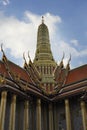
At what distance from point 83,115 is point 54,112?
3844 mm

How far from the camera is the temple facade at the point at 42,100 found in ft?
58.0

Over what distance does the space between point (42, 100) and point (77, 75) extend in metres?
5.40

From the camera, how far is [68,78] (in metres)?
25.0

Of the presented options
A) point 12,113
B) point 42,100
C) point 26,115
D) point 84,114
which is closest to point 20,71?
point 42,100

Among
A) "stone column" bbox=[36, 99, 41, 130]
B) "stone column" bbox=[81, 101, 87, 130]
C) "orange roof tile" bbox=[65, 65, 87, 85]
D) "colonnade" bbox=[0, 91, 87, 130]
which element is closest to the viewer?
"colonnade" bbox=[0, 91, 87, 130]

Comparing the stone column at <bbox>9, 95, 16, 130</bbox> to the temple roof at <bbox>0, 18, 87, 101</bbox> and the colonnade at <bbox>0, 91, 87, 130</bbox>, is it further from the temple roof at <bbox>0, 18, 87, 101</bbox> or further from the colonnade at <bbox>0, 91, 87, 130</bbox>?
the temple roof at <bbox>0, 18, 87, 101</bbox>


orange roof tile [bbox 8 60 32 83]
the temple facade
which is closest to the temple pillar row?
the temple facade

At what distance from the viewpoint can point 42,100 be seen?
68.5 feet

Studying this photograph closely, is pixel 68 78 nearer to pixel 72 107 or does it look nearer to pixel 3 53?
pixel 72 107

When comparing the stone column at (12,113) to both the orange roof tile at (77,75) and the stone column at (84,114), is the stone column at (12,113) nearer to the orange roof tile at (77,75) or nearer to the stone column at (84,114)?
the stone column at (84,114)

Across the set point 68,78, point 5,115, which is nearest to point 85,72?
point 68,78

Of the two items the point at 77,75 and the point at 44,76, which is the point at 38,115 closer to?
the point at 77,75

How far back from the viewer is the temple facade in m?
17.7

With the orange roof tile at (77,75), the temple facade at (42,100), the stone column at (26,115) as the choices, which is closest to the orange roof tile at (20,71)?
the temple facade at (42,100)
